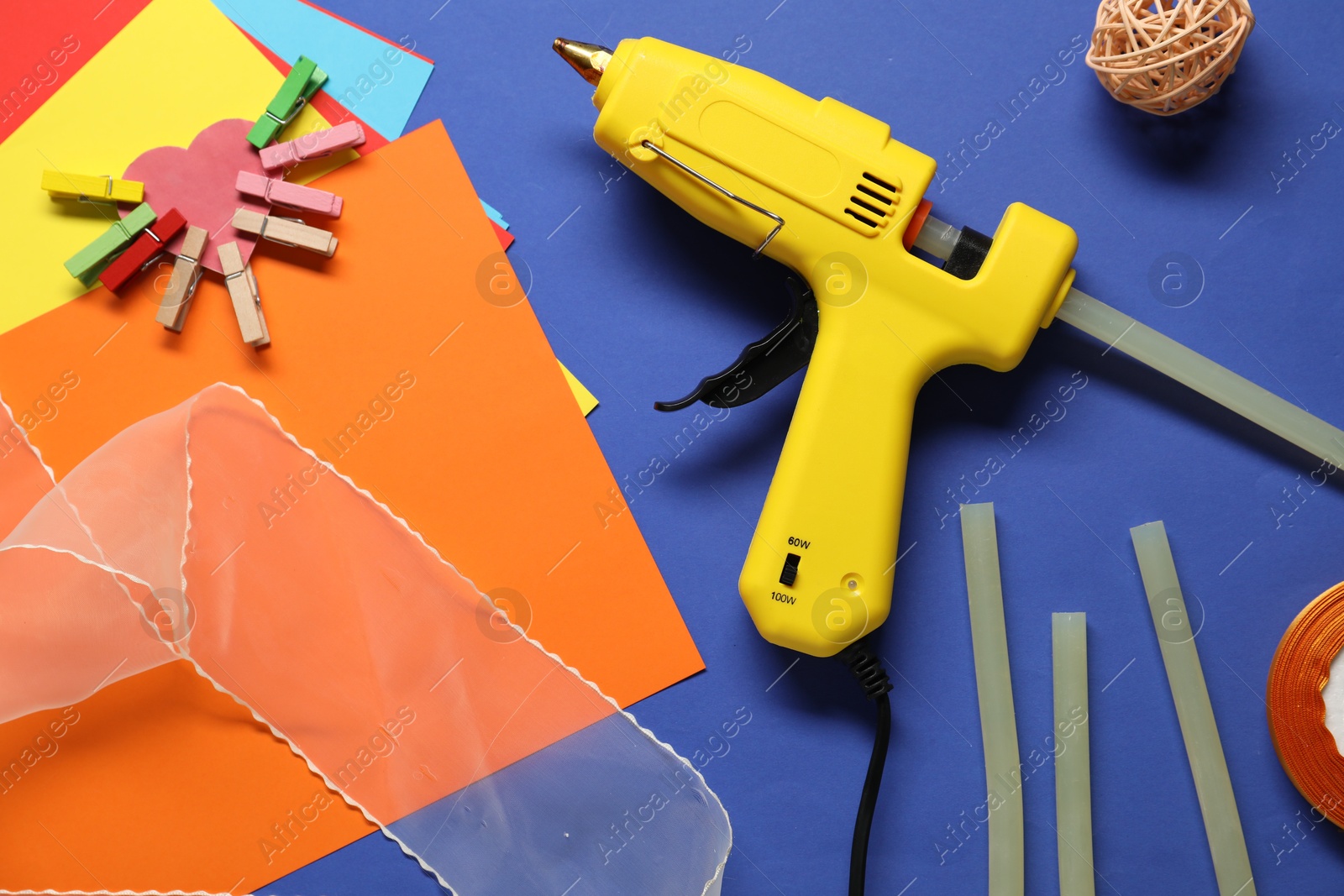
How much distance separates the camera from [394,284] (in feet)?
3.94

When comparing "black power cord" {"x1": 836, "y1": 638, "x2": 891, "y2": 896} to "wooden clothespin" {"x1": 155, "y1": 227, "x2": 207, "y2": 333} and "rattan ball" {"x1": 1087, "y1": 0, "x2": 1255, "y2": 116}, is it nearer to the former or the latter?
"rattan ball" {"x1": 1087, "y1": 0, "x2": 1255, "y2": 116}

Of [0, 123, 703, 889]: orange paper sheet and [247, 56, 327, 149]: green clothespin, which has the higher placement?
[247, 56, 327, 149]: green clothespin

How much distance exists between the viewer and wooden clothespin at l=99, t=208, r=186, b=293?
1162 millimetres

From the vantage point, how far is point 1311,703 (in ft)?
3.67

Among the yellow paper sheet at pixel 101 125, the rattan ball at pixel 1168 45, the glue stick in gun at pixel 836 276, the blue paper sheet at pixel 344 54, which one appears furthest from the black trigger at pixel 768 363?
the yellow paper sheet at pixel 101 125

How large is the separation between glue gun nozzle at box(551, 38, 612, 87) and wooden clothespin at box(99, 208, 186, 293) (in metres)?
0.57

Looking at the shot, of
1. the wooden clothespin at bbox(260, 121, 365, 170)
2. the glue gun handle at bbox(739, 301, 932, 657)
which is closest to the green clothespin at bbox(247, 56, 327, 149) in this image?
the wooden clothespin at bbox(260, 121, 365, 170)

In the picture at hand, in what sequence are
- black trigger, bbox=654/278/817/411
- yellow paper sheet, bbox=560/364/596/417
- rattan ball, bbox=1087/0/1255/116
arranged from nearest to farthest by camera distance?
rattan ball, bbox=1087/0/1255/116
black trigger, bbox=654/278/817/411
yellow paper sheet, bbox=560/364/596/417

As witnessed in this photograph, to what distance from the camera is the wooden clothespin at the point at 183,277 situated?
1.17 metres

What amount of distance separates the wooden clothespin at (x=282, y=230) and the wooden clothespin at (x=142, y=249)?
0.09 m

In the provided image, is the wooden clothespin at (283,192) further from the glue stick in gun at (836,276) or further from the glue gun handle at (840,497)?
the glue gun handle at (840,497)

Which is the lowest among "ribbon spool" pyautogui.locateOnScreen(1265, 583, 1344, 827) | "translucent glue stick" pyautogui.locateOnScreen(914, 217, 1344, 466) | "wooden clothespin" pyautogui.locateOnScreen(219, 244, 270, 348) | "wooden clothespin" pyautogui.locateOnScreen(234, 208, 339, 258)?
"ribbon spool" pyautogui.locateOnScreen(1265, 583, 1344, 827)

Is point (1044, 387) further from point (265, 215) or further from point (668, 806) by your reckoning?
point (265, 215)

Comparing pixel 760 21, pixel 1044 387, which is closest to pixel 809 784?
pixel 1044 387
